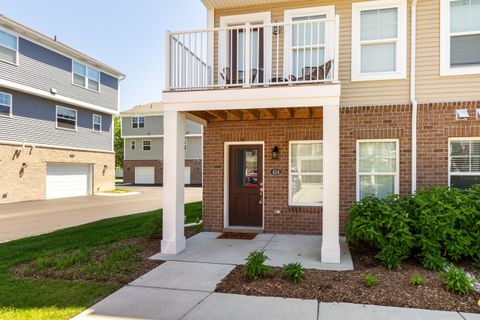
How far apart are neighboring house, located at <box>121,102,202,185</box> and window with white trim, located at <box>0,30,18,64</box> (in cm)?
1716

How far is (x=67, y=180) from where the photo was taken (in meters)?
20.4

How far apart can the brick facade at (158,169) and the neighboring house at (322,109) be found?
24.6m

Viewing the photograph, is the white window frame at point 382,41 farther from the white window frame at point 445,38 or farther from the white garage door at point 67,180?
the white garage door at point 67,180

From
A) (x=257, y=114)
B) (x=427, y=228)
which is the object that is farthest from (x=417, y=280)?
(x=257, y=114)

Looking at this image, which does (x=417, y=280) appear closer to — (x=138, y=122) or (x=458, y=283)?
(x=458, y=283)

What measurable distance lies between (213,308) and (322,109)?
456 centimetres

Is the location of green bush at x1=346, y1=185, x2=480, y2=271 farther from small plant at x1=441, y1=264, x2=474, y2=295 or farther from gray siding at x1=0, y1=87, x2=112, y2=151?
gray siding at x1=0, y1=87, x2=112, y2=151

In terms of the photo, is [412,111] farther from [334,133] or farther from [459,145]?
[334,133]

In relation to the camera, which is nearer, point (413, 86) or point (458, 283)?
point (458, 283)

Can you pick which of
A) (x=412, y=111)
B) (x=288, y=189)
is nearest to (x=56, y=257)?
(x=288, y=189)

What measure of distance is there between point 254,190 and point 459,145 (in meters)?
4.72

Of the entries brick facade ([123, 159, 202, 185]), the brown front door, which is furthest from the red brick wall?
brick facade ([123, 159, 202, 185])

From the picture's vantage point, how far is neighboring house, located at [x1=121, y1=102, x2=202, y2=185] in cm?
3322

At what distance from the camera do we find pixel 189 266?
5.80 meters
